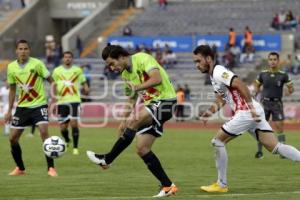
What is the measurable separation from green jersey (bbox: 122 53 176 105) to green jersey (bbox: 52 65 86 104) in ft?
32.1

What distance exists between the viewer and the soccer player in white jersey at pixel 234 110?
479 inches

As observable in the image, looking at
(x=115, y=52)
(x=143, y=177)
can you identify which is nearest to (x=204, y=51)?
(x=115, y=52)

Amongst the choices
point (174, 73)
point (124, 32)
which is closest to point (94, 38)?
point (124, 32)

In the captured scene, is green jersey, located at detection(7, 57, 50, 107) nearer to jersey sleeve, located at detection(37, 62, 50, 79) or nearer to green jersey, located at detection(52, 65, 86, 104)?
jersey sleeve, located at detection(37, 62, 50, 79)

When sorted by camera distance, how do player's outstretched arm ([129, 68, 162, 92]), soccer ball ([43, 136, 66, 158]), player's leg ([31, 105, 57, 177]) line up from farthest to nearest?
1. player's leg ([31, 105, 57, 177])
2. soccer ball ([43, 136, 66, 158])
3. player's outstretched arm ([129, 68, 162, 92])

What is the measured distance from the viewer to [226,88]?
12398 mm

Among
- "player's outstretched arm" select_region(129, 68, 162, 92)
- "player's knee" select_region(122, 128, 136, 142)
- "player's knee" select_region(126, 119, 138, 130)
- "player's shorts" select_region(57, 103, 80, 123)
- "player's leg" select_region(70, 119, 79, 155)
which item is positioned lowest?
"player's leg" select_region(70, 119, 79, 155)

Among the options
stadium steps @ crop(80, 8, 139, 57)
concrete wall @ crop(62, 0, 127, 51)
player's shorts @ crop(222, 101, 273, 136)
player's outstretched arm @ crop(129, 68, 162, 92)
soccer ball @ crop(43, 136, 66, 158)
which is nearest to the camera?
player's outstretched arm @ crop(129, 68, 162, 92)

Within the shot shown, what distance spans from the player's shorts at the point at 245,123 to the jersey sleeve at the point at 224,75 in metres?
0.60

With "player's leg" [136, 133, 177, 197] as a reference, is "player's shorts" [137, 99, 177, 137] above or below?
above

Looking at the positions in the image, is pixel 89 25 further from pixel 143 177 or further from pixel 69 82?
pixel 143 177

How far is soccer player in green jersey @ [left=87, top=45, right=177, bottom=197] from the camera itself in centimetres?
1181

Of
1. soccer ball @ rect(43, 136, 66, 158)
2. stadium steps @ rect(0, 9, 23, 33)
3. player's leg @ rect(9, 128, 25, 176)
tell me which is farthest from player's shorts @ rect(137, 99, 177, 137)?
stadium steps @ rect(0, 9, 23, 33)

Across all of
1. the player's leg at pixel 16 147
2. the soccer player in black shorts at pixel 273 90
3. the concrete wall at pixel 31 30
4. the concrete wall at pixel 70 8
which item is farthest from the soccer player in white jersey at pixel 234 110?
the concrete wall at pixel 70 8
